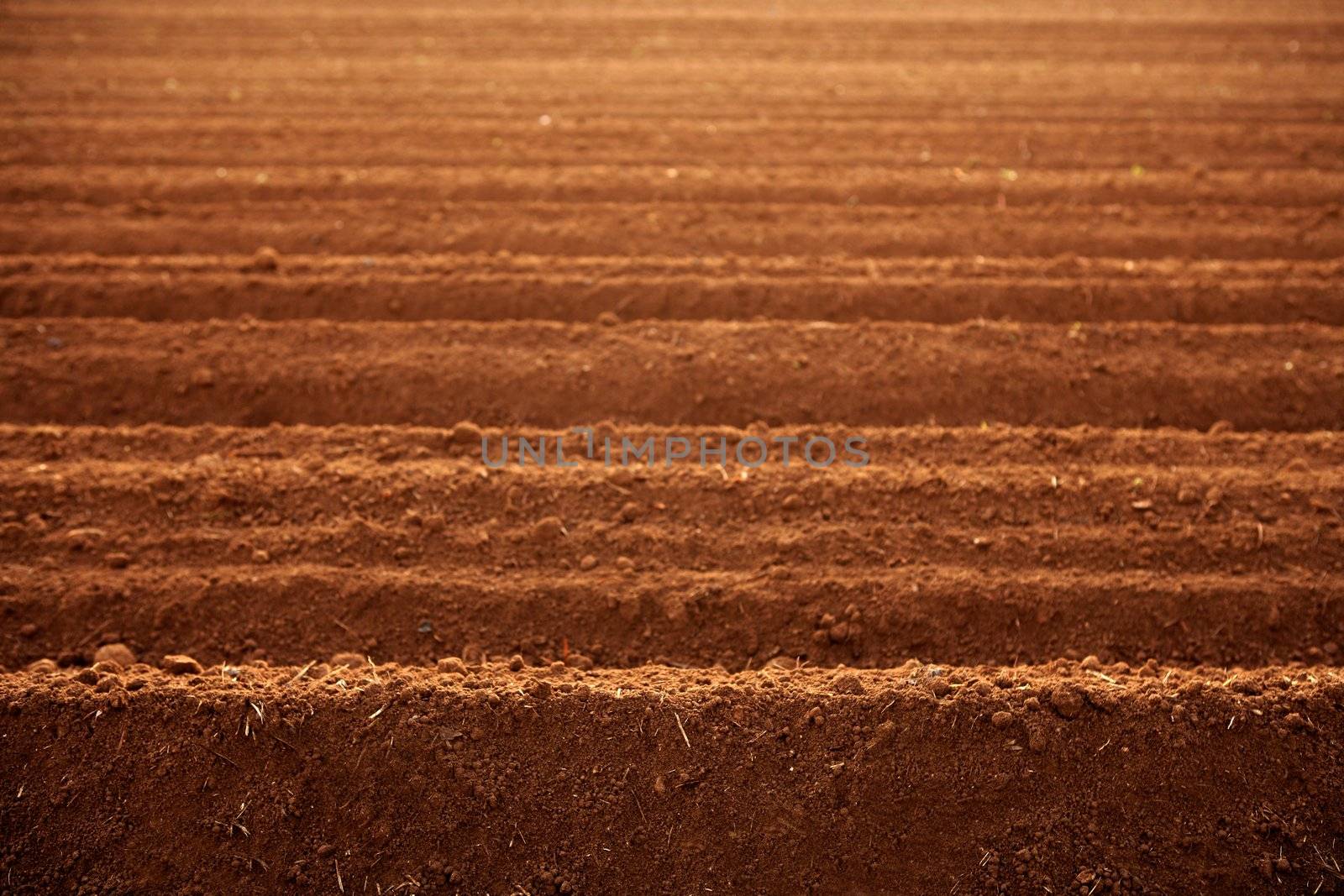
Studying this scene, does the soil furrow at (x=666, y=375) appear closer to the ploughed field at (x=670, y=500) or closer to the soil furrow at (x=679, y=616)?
the ploughed field at (x=670, y=500)

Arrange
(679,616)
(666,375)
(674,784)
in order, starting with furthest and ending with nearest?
(666,375)
(679,616)
(674,784)

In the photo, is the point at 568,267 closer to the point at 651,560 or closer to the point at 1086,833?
the point at 651,560

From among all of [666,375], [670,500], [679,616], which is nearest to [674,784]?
[679,616]

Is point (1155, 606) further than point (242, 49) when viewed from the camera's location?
No

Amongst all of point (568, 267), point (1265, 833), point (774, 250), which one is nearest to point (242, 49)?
point (568, 267)

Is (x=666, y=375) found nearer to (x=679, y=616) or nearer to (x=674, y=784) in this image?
(x=679, y=616)

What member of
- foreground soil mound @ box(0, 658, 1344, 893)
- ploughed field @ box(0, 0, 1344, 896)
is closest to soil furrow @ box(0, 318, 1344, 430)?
ploughed field @ box(0, 0, 1344, 896)

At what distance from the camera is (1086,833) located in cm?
284

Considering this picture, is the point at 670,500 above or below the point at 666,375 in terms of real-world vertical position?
below

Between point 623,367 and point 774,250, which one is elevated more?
point 774,250

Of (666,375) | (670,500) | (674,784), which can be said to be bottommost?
(674,784)

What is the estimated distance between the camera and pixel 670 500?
4.23 metres

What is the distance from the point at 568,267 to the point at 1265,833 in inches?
188

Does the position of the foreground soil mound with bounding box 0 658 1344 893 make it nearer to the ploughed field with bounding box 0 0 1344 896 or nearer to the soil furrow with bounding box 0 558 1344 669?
the ploughed field with bounding box 0 0 1344 896
